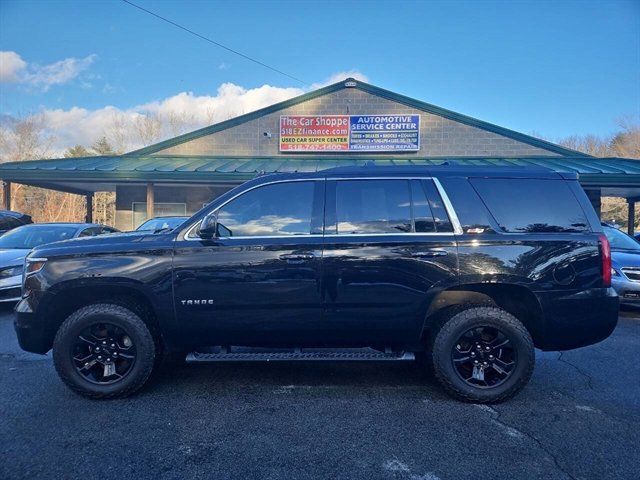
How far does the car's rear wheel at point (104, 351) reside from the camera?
11.1ft

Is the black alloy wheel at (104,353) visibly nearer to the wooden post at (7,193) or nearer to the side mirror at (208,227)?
the side mirror at (208,227)

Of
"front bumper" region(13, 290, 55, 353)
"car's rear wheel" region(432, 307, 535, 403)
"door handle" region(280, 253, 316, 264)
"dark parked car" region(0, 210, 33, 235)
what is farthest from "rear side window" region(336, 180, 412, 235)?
"dark parked car" region(0, 210, 33, 235)

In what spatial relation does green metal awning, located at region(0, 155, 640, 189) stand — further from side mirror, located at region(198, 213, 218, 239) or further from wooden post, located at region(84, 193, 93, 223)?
side mirror, located at region(198, 213, 218, 239)

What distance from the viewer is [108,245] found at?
3.43 metres

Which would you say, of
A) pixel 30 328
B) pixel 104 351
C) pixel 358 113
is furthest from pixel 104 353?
pixel 358 113

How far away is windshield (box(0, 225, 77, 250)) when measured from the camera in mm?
7152

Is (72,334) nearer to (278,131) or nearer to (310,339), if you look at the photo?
(310,339)

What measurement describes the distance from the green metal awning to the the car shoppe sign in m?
1.00

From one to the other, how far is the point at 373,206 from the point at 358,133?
13153 mm

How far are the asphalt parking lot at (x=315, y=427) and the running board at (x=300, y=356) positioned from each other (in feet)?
1.20

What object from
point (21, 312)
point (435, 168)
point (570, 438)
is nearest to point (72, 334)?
point (21, 312)

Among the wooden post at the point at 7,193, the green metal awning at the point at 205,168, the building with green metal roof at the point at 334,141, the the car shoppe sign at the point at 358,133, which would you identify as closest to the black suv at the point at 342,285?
the green metal awning at the point at 205,168

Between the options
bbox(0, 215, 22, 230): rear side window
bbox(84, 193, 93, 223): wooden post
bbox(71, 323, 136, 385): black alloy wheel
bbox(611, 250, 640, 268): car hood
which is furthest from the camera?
bbox(84, 193, 93, 223): wooden post

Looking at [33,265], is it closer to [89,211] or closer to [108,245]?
[108,245]
